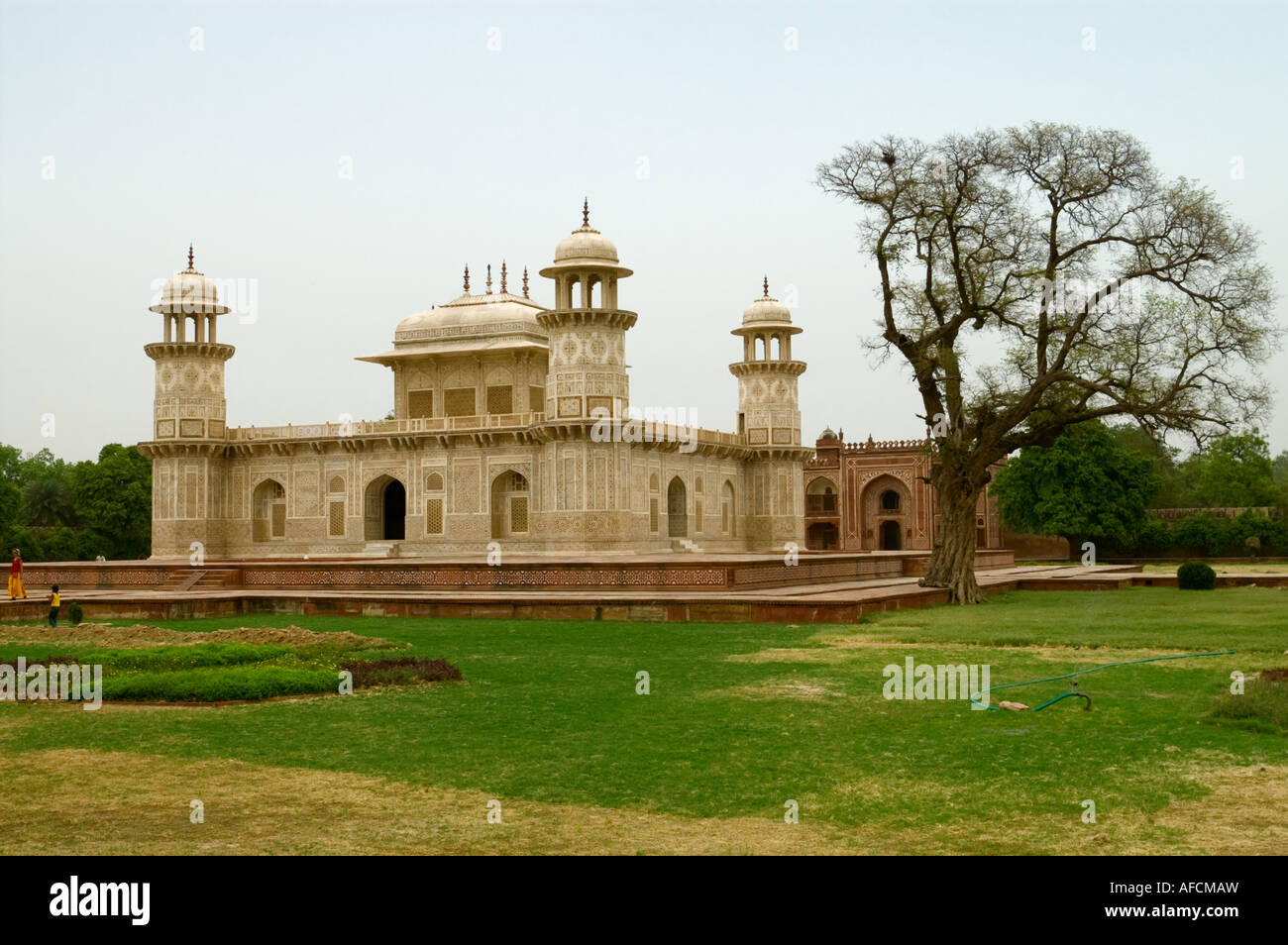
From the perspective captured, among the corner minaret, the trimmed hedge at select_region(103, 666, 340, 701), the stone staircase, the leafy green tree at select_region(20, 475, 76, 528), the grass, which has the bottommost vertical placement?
the grass

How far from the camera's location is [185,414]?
37.8 metres

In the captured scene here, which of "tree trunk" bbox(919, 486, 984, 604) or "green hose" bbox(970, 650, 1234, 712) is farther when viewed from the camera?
"tree trunk" bbox(919, 486, 984, 604)

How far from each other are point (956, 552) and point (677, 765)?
15.9 metres

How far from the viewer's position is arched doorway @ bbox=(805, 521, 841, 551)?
56.7 m

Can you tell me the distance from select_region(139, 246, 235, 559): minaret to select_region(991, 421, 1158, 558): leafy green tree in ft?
94.1

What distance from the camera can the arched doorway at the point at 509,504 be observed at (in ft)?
118

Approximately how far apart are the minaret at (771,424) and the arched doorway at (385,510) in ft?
36.0

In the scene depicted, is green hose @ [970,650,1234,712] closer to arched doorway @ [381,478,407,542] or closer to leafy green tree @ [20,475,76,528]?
arched doorway @ [381,478,407,542]

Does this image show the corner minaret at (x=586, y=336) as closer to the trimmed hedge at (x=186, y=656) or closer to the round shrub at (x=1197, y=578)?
the round shrub at (x=1197, y=578)

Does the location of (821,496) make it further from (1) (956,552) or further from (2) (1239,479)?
(1) (956,552)

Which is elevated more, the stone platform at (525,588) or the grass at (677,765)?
the stone platform at (525,588)

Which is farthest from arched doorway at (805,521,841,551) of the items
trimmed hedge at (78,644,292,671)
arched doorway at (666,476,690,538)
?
trimmed hedge at (78,644,292,671)

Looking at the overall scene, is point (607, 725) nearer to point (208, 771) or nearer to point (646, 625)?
point (208, 771)

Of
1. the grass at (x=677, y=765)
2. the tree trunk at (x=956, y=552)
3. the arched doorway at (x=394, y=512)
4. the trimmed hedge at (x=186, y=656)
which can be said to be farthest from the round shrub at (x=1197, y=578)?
the arched doorway at (x=394, y=512)
